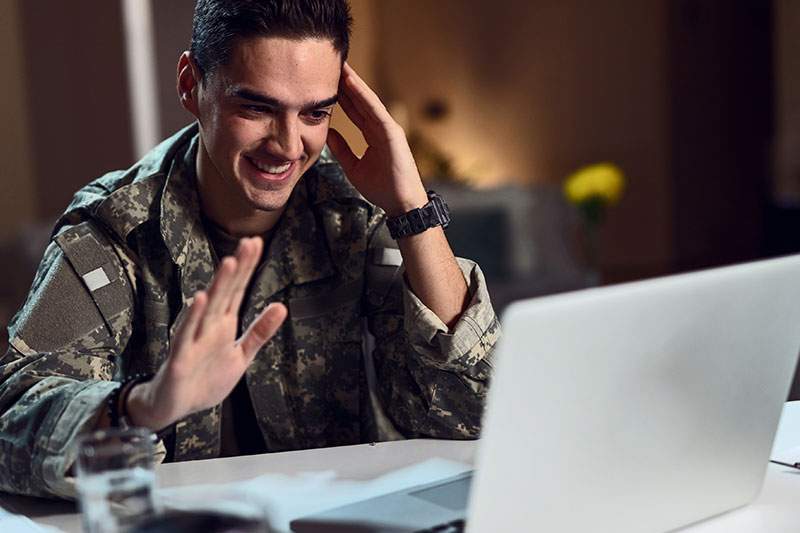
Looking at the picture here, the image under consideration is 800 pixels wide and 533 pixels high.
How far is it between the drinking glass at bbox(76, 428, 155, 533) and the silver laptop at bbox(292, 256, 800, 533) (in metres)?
0.20

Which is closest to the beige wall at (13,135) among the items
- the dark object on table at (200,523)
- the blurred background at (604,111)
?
the blurred background at (604,111)

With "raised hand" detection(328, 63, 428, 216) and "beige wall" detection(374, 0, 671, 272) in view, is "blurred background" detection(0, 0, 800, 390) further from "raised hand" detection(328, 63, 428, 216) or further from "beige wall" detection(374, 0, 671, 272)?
"raised hand" detection(328, 63, 428, 216)

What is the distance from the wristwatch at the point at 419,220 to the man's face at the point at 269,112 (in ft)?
0.52

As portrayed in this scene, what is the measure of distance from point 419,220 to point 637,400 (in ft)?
2.36

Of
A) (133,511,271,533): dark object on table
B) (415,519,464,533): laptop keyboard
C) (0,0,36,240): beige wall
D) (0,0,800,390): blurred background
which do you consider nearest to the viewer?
(133,511,271,533): dark object on table

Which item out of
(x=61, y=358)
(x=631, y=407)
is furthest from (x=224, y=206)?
(x=631, y=407)

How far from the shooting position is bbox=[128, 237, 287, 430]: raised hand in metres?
1.00

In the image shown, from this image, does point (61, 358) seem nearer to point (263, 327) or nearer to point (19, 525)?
point (19, 525)

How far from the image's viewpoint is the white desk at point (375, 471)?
103cm

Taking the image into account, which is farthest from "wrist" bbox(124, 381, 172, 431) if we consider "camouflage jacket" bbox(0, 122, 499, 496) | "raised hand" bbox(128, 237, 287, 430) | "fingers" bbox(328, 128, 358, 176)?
"fingers" bbox(328, 128, 358, 176)

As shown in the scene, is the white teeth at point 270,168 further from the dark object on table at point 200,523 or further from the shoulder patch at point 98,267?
the dark object on table at point 200,523

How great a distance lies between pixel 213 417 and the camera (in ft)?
5.28

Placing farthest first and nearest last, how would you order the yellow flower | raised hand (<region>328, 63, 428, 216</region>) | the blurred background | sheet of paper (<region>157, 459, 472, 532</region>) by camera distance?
the blurred background
the yellow flower
raised hand (<region>328, 63, 428, 216</region>)
sheet of paper (<region>157, 459, 472, 532</region>)

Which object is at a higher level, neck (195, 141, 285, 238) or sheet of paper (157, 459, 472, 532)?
neck (195, 141, 285, 238)
